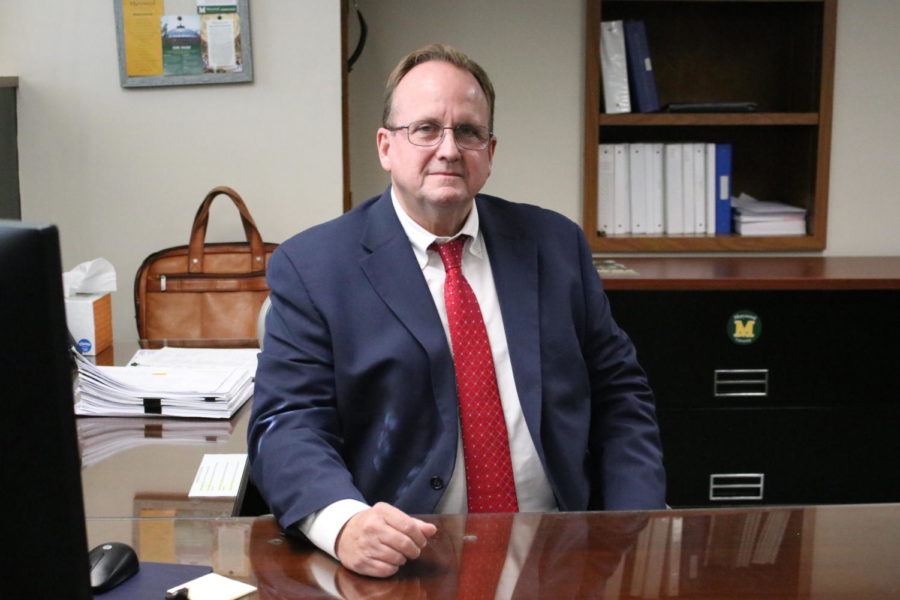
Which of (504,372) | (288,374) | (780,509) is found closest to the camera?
(780,509)

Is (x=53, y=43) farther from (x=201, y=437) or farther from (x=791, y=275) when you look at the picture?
(x=791, y=275)

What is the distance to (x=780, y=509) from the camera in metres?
1.31

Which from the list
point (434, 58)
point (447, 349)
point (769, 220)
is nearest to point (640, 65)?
point (769, 220)

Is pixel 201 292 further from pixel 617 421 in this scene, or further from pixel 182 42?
pixel 617 421

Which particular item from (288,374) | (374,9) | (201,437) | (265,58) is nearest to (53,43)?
(265,58)

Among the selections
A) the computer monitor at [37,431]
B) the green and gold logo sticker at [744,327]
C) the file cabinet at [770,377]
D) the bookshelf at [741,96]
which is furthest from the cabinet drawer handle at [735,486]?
the computer monitor at [37,431]

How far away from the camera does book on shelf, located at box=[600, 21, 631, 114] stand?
3.13 m

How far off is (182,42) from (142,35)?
0.11 metres

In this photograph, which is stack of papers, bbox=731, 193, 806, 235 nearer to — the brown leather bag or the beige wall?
the beige wall

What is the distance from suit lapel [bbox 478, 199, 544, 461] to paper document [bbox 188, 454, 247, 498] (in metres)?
0.46

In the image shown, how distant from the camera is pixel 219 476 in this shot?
1557 mm

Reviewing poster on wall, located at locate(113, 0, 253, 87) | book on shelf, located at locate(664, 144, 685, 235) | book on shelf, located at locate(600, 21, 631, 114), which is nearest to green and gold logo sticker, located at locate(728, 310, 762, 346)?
book on shelf, located at locate(664, 144, 685, 235)

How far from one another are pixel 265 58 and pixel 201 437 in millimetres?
1301

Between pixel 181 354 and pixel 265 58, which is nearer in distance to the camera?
pixel 181 354
